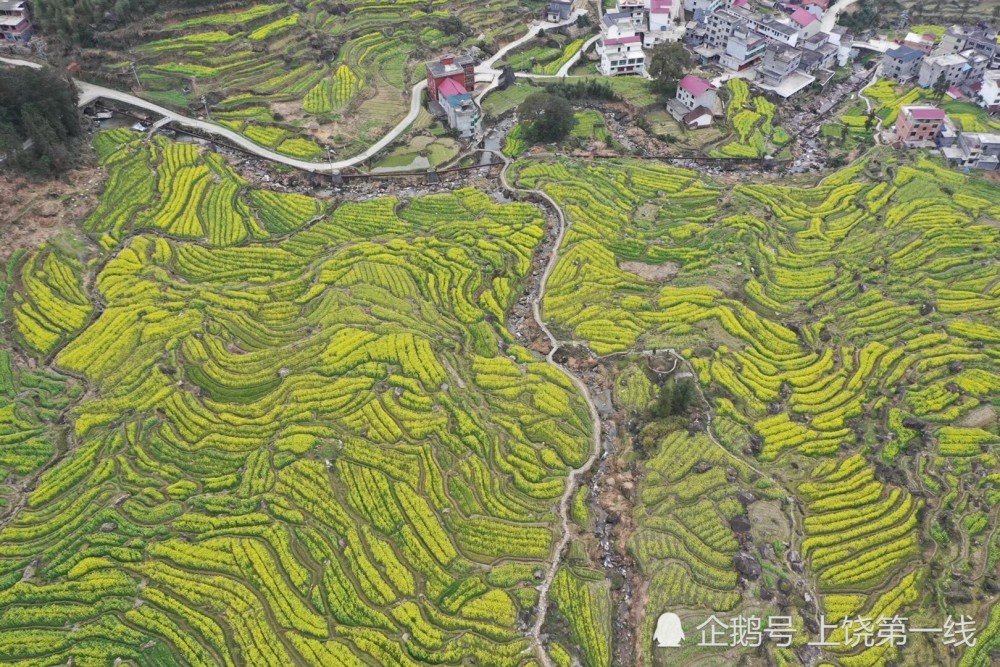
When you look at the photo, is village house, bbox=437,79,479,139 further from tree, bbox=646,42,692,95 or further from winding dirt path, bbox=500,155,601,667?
tree, bbox=646,42,692,95

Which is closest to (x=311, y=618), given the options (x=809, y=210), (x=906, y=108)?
(x=809, y=210)

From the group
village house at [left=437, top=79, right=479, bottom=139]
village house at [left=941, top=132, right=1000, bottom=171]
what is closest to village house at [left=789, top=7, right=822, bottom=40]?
village house at [left=941, top=132, right=1000, bottom=171]

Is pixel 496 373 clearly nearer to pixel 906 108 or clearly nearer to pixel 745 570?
pixel 745 570

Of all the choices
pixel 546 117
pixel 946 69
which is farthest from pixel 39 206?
pixel 946 69

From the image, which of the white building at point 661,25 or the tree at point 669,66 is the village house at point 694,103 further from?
the white building at point 661,25

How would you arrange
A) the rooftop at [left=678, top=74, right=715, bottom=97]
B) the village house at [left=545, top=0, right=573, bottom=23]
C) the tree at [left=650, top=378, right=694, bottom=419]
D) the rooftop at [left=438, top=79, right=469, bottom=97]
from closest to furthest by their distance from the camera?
the tree at [left=650, top=378, right=694, bottom=419], the rooftop at [left=438, top=79, right=469, bottom=97], the rooftop at [left=678, top=74, right=715, bottom=97], the village house at [left=545, top=0, right=573, bottom=23]

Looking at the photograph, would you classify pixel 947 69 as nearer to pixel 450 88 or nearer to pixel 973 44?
pixel 973 44

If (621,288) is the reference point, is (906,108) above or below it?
above
